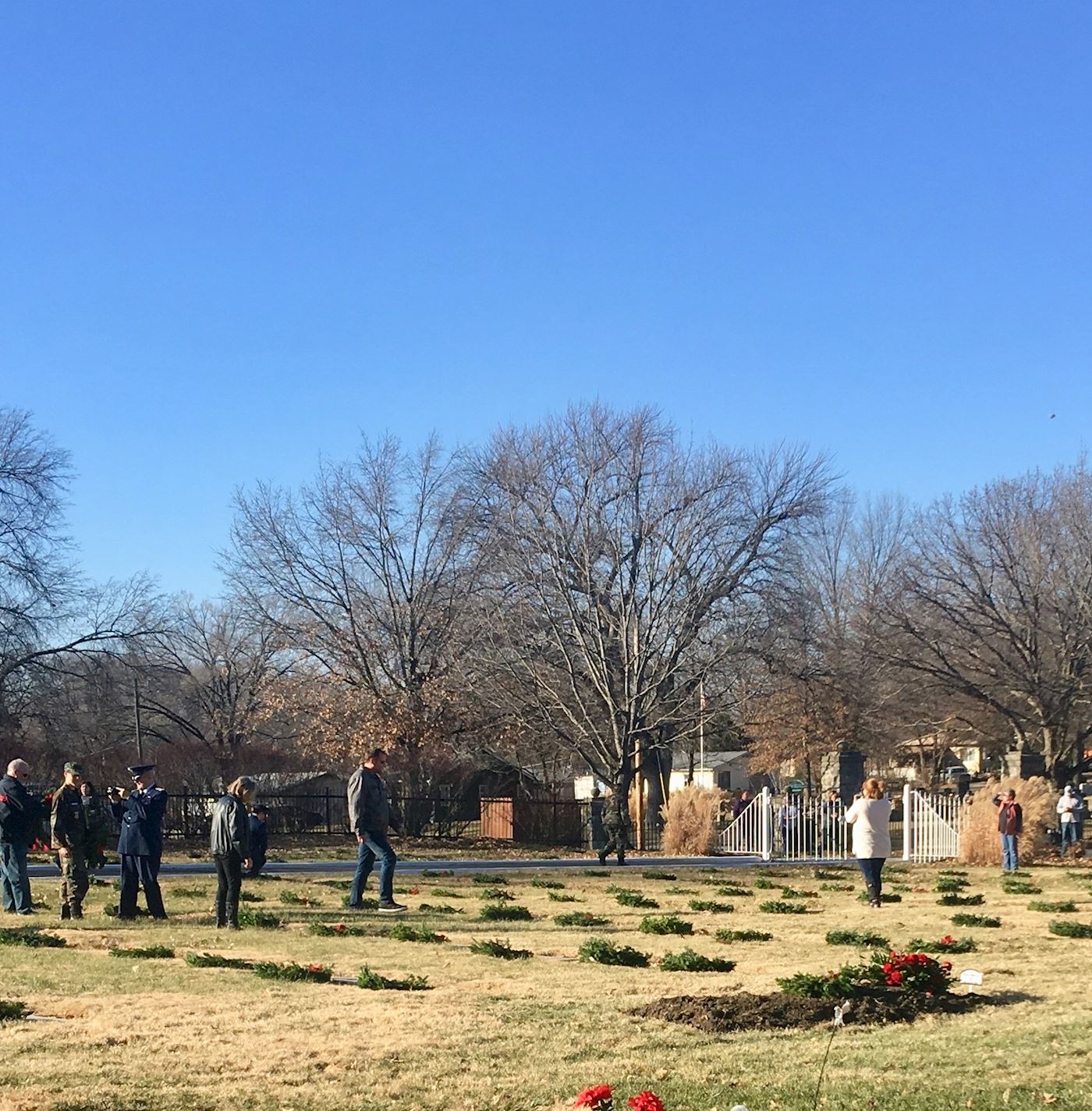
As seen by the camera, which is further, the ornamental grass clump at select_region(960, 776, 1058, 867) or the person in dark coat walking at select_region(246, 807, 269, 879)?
the ornamental grass clump at select_region(960, 776, 1058, 867)

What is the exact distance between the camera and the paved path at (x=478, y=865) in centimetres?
2203

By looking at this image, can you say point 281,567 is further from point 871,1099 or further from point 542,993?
point 871,1099

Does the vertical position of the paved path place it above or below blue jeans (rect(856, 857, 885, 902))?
below

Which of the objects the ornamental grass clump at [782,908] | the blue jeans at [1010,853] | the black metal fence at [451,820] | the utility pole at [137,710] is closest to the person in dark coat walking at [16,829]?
the ornamental grass clump at [782,908]

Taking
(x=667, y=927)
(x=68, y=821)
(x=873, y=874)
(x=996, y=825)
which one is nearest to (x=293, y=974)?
(x=667, y=927)

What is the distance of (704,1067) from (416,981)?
10.4 feet

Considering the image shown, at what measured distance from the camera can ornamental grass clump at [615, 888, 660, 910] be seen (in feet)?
54.0

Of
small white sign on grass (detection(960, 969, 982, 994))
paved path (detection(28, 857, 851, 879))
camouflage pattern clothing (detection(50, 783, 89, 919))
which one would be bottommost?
paved path (detection(28, 857, 851, 879))

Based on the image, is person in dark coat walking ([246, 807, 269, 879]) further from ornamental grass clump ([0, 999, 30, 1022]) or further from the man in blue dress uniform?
ornamental grass clump ([0, 999, 30, 1022])

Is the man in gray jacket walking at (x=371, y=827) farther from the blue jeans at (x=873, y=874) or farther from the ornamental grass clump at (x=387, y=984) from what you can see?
the blue jeans at (x=873, y=874)

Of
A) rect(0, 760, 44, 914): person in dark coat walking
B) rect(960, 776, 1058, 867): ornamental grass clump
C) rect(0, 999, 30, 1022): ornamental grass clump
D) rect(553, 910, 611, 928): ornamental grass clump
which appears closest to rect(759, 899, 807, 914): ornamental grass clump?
rect(553, 910, 611, 928): ornamental grass clump

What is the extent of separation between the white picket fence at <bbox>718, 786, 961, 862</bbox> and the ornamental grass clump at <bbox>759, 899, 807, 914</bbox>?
11.4 meters

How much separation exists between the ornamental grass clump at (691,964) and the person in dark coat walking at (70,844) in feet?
22.1

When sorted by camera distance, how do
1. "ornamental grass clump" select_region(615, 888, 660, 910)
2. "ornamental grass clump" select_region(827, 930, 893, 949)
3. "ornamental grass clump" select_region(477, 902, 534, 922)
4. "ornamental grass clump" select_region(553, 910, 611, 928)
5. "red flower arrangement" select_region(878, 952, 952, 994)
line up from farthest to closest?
"ornamental grass clump" select_region(615, 888, 660, 910), "ornamental grass clump" select_region(477, 902, 534, 922), "ornamental grass clump" select_region(553, 910, 611, 928), "ornamental grass clump" select_region(827, 930, 893, 949), "red flower arrangement" select_region(878, 952, 952, 994)
